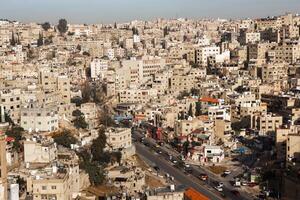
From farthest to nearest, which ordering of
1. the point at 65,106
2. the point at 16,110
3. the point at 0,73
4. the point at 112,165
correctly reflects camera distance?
the point at 0,73 < the point at 65,106 < the point at 16,110 < the point at 112,165

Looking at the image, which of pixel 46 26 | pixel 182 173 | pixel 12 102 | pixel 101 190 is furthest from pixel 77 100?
pixel 46 26

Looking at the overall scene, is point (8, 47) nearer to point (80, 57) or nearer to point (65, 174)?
point (80, 57)

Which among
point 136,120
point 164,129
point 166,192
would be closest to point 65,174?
point 166,192

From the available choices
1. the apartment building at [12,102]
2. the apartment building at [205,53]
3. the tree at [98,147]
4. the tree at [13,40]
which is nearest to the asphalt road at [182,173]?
the tree at [98,147]

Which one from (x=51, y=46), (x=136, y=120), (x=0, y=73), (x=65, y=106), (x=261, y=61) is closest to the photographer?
(x=65, y=106)

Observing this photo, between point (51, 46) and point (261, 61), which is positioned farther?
point (51, 46)

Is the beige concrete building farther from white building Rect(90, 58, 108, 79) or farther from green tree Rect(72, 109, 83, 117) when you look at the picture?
white building Rect(90, 58, 108, 79)

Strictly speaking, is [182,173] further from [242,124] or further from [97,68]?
[97,68]
